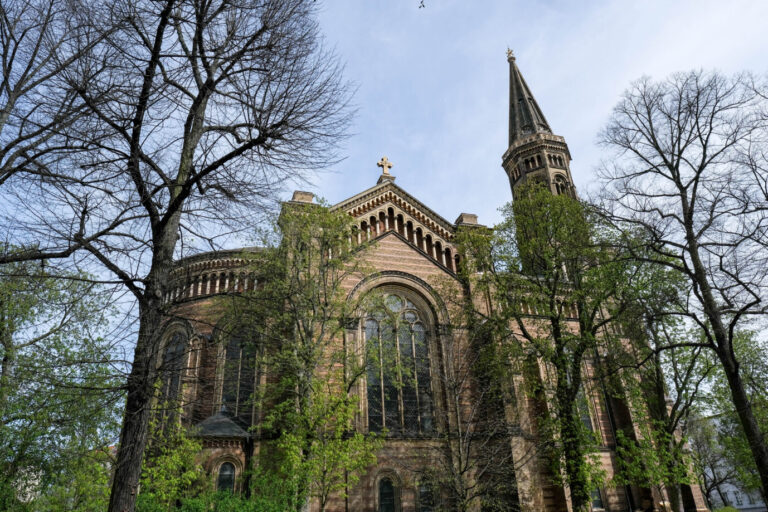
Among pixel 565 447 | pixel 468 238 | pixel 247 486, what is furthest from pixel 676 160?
pixel 247 486

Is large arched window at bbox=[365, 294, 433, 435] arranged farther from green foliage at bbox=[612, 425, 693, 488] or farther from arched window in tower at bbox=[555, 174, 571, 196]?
arched window in tower at bbox=[555, 174, 571, 196]

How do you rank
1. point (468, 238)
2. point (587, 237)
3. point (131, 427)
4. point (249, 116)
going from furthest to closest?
point (468, 238) → point (587, 237) → point (249, 116) → point (131, 427)

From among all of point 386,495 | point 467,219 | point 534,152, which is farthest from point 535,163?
point 386,495

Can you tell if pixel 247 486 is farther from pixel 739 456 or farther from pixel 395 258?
pixel 739 456

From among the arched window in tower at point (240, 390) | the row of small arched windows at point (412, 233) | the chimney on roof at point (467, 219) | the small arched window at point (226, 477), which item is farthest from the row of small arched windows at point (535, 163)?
the small arched window at point (226, 477)

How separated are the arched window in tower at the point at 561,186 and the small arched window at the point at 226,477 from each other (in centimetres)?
2625

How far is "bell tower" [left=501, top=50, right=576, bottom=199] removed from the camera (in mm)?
34156

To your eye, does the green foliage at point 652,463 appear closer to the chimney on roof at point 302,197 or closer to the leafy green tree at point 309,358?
the leafy green tree at point 309,358

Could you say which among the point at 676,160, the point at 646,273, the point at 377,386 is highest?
the point at 676,160

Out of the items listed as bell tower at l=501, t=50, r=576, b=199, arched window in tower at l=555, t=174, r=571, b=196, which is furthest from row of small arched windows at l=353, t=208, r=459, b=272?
arched window in tower at l=555, t=174, r=571, b=196

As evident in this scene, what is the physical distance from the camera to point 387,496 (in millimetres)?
17438

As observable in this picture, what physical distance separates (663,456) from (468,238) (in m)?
9.83

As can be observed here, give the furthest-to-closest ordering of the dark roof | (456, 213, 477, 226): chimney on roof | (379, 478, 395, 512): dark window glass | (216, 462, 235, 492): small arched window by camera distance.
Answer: (456, 213, 477, 226): chimney on roof → the dark roof → (379, 478, 395, 512): dark window glass → (216, 462, 235, 492): small arched window

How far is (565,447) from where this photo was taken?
14.8 metres
